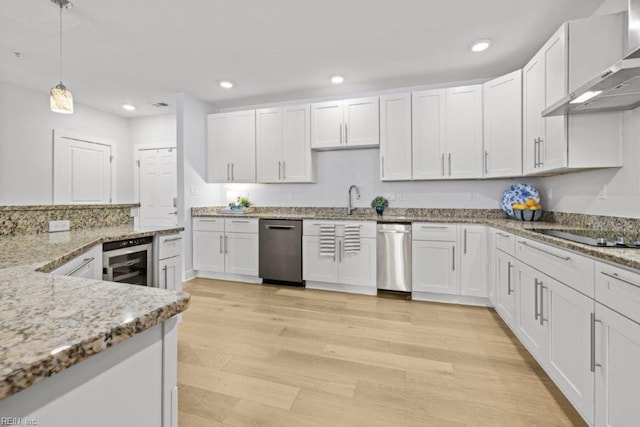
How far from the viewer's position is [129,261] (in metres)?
2.05

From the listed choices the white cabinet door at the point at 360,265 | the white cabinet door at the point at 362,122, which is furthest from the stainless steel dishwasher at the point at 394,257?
the white cabinet door at the point at 362,122

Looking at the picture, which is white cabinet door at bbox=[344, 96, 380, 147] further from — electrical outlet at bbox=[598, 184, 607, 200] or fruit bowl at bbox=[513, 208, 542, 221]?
electrical outlet at bbox=[598, 184, 607, 200]

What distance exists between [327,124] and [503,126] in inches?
77.8

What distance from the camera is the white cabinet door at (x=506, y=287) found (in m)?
2.47

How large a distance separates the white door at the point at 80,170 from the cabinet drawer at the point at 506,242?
564 centimetres

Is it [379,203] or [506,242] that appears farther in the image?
Answer: [379,203]

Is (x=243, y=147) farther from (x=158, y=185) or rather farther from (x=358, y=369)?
(x=358, y=369)

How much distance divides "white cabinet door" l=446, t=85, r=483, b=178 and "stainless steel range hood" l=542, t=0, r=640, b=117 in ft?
4.02

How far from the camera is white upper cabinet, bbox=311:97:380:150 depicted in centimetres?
379

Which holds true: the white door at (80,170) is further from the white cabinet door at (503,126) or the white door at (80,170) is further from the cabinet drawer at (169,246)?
the white cabinet door at (503,126)

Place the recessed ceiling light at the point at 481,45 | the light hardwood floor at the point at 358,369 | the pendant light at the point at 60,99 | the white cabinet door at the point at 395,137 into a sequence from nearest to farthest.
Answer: the light hardwood floor at the point at 358,369 < the pendant light at the point at 60,99 < the recessed ceiling light at the point at 481,45 < the white cabinet door at the point at 395,137

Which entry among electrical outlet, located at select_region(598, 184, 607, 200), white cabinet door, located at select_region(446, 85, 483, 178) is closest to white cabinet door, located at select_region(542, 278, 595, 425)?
electrical outlet, located at select_region(598, 184, 607, 200)

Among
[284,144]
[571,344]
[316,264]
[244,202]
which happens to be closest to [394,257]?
[316,264]

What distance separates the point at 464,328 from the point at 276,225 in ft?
7.73
